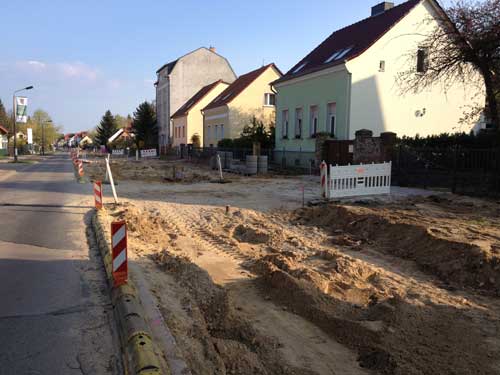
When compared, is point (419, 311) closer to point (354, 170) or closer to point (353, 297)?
point (353, 297)

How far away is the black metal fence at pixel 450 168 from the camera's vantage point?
15.6 metres

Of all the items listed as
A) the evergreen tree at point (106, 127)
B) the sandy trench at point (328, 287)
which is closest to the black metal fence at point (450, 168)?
the sandy trench at point (328, 287)

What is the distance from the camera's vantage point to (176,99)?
196ft

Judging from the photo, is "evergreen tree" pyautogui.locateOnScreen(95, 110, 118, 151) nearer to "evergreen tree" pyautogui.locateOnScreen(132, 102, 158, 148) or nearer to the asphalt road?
"evergreen tree" pyautogui.locateOnScreen(132, 102, 158, 148)

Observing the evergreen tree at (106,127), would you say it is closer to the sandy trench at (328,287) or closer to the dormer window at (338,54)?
the dormer window at (338,54)

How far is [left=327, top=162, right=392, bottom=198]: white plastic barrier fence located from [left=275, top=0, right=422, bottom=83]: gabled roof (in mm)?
11099

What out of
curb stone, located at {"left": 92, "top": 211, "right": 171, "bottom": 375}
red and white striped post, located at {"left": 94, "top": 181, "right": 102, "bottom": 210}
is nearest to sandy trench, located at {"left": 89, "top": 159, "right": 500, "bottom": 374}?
curb stone, located at {"left": 92, "top": 211, "right": 171, "bottom": 375}

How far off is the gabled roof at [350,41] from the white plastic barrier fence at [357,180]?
437 inches

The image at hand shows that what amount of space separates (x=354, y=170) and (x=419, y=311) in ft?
31.7

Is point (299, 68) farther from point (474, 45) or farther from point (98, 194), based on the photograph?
point (98, 194)

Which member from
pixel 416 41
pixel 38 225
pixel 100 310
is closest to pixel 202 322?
pixel 100 310

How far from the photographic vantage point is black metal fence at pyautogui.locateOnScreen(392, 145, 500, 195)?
15.6 m

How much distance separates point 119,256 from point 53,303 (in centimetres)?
94

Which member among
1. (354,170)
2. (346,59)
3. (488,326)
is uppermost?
(346,59)
